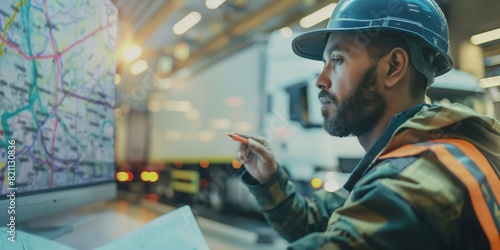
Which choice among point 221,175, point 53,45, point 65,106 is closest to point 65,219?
point 65,106

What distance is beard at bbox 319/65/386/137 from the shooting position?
1.27m

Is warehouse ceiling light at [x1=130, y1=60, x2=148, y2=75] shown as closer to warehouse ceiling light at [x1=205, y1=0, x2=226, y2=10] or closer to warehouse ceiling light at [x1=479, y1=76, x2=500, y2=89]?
warehouse ceiling light at [x1=205, y1=0, x2=226, y2=10]

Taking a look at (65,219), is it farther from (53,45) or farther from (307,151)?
(307,151)

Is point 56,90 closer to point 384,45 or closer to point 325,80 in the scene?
point 325,80

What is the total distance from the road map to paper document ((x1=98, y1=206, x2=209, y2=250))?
0.96 ft

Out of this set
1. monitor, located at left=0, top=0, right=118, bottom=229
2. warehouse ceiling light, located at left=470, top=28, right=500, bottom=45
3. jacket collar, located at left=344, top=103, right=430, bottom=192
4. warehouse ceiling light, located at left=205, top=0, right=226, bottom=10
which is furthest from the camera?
warehouse ceiling light, located at left=205, top=0, right=226, bottom=10

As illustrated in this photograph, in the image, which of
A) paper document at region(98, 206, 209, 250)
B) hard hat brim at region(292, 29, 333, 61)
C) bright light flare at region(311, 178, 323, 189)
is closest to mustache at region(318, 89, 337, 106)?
hard hat brim at region(292, 29, 333, 61)

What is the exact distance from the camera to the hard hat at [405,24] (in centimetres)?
125

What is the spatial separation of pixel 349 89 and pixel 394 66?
16 centimetres

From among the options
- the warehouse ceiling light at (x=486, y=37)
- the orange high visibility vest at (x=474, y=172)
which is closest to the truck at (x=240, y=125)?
the warehouse ceiling light at (x=486, y=37)

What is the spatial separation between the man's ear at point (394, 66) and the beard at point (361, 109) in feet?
0.15

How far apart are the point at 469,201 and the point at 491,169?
15 centimetres

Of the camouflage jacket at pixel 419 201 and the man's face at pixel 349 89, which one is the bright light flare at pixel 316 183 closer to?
the man's face at pixel 349 89

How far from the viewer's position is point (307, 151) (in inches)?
231
